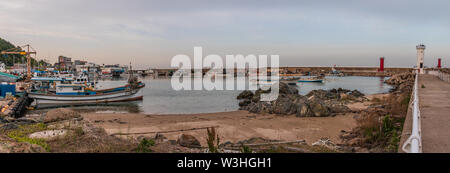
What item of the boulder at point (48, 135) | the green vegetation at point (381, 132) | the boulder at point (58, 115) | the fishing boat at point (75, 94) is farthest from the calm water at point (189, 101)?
the green vegetation at point (381, 132)

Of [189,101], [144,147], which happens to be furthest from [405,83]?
[144,147]

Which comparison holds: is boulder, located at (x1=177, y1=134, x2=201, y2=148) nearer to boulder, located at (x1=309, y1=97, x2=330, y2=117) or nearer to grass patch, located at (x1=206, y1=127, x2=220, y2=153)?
grass patch, located at (x1=206, y1=127, x2=220, y2=153)

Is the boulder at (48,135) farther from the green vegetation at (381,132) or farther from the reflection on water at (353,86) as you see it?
the reflection on water at (353,86)

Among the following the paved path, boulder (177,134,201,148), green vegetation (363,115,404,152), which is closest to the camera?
the paved path

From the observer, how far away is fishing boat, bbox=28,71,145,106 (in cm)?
3075

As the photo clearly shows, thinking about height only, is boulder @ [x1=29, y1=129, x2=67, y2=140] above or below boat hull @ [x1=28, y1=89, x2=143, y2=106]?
above

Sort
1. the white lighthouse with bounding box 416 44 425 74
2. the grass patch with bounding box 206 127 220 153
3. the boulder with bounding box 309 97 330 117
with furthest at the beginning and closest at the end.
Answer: the white lighthouse with bounding box 416 44 425 74 < the boulder with bounding box 309 97 330 117 < the grass patch with bounding box 206 127 220 153

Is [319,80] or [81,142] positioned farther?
[319,80]

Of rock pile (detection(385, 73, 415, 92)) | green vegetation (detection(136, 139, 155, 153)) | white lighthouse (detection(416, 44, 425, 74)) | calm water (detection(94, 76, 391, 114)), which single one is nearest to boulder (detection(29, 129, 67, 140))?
green vegetation (detection(136, 139, 155, 153))
